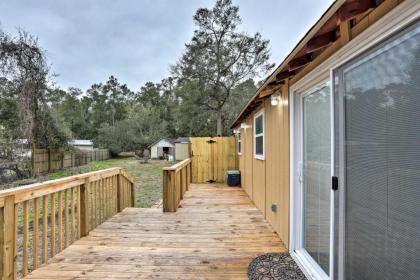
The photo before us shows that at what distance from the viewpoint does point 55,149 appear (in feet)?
45.1

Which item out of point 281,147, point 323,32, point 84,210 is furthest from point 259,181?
point 323,32

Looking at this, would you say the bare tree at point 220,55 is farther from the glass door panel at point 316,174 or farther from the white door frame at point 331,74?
the glass door panel at point 316,174

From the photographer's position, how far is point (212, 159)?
9219 mm

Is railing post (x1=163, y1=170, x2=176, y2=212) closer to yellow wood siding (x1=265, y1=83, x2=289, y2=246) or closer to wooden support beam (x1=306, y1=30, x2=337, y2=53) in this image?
yellow wood siding (x1=265, y1=83, x2=289, y2=246)

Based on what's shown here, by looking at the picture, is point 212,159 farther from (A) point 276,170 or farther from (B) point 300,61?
(B) point 300,61

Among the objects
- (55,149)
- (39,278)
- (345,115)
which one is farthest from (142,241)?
(55,149)

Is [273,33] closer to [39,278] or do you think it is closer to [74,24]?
[74,24]

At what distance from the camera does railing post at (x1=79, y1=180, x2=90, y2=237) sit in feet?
11.6

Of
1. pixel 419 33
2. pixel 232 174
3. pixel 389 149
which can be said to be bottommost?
pixel 232 174

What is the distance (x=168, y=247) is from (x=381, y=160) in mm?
2696

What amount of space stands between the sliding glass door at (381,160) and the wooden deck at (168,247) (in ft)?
4.38

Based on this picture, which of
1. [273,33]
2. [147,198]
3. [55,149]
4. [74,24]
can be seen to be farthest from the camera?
[273,33]

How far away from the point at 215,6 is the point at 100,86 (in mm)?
27301

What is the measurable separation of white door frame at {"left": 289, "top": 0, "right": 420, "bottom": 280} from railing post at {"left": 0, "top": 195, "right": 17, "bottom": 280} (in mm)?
2779
